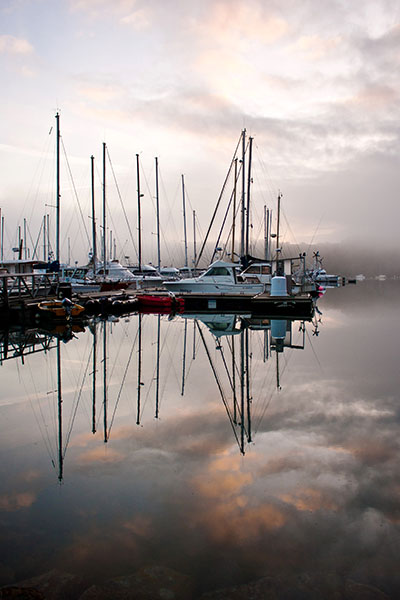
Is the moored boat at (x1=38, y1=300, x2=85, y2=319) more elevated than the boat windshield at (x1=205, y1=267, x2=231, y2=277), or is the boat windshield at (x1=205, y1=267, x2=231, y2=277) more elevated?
the boat windshield at (x1=205, y1=267, x2=231, y2=277)

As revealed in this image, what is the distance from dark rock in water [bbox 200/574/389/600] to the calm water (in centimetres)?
14

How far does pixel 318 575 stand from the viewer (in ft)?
15.3

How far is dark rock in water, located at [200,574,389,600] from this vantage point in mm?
4312

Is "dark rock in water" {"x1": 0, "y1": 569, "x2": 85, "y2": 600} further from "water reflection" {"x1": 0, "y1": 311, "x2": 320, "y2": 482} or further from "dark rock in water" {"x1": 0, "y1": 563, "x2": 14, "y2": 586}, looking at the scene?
"water reflection" {"x1": 0, "y1": 311, "x2": 320, "y2": 482}

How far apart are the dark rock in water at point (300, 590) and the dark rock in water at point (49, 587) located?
4.10ft

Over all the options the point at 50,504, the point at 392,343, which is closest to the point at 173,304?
the point at 392,343

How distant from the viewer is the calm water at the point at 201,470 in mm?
4984

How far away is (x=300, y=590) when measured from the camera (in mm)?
4418

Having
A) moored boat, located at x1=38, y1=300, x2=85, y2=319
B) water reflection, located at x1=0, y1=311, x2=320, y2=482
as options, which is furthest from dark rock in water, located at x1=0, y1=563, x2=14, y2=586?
moored boat, located at x1=38, y1=300, x2=85, y2=319

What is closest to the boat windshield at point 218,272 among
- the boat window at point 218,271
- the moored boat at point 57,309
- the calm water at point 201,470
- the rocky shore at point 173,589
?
the boat window at point 218,271

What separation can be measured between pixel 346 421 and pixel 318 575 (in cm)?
536

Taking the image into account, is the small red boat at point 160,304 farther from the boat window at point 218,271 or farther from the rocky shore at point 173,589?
the rocky shore at point 173,589

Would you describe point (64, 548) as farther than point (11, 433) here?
No

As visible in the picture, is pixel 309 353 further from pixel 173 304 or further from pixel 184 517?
pixel 173 304
